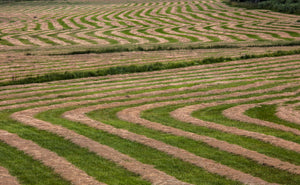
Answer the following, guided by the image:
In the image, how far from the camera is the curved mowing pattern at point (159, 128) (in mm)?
14039

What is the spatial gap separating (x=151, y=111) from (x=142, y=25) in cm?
4759

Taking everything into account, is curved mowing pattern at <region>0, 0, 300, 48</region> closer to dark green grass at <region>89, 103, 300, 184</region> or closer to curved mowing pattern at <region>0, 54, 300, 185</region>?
curved mowing pattern at <region>0, 54, 300, 185</region>

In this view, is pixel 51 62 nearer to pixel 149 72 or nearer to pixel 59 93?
pixel 149 72

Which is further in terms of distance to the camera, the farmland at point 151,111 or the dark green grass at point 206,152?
the farmland at point 151,111

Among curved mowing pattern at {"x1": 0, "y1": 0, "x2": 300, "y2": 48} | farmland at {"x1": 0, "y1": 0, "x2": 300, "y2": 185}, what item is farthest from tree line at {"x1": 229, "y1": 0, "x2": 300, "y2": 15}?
farmland at {"x1": 0, "y1": 0, "x2": 300, "y2": 185}

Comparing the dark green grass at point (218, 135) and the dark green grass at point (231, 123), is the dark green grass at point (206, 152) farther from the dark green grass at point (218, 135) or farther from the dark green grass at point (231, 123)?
the dark green grass at point (231, 123)

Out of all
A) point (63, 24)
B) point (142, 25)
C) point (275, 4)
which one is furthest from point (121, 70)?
point (275, 4)

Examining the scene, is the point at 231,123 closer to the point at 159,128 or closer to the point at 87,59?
the point at 159,128

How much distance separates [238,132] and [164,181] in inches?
219

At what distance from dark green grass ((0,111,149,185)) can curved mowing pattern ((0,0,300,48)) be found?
32.6 m

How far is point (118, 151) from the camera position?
15852 millimetres

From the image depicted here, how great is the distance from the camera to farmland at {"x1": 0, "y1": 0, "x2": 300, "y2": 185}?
14.2m

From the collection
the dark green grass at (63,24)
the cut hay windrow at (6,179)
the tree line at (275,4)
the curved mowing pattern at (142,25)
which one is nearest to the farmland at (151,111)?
the cut hay windrow at (6,179)

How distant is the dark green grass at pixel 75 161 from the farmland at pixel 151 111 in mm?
31
